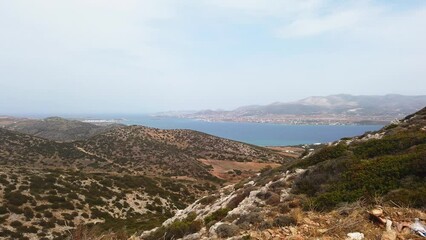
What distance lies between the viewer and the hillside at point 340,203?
30.0 ft

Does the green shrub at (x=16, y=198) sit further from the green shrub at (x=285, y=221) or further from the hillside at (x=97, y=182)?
the green shrub at (x=285, y=221)

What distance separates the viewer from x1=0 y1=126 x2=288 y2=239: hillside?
23.7 m

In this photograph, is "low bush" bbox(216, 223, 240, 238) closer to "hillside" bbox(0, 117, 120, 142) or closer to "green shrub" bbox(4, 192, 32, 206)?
"green shrub" bbox(4, 192, 32, 206)

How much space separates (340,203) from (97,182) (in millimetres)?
30643

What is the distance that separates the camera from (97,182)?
36250 millimetres

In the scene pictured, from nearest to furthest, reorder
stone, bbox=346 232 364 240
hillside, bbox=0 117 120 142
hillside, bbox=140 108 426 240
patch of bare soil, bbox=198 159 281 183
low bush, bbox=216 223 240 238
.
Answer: stone, bbox=346 232 364 240 < hillside, bbox=140 108 426 240 < low bush, bbox=216 223 240 238 < patch of bare soil, bbox=198 159 281 183 < hillside, bbox=0 117 120 142

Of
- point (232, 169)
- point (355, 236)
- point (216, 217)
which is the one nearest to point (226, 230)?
point (216, 217)

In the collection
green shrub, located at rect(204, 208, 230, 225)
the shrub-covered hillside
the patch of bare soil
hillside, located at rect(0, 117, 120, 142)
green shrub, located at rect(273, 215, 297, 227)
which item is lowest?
the patch of bare soil

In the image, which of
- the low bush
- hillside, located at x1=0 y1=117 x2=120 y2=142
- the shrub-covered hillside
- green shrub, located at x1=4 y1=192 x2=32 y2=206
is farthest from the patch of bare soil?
hillside, located at x1=0 y1=117 x2=120 y2=142

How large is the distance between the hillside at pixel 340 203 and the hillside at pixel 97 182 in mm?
5765

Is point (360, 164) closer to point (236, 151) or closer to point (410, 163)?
point (410, 163)

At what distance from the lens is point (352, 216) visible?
31.5 feet

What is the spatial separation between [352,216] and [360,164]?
531 cm

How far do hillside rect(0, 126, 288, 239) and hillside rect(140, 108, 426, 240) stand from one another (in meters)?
5.76
